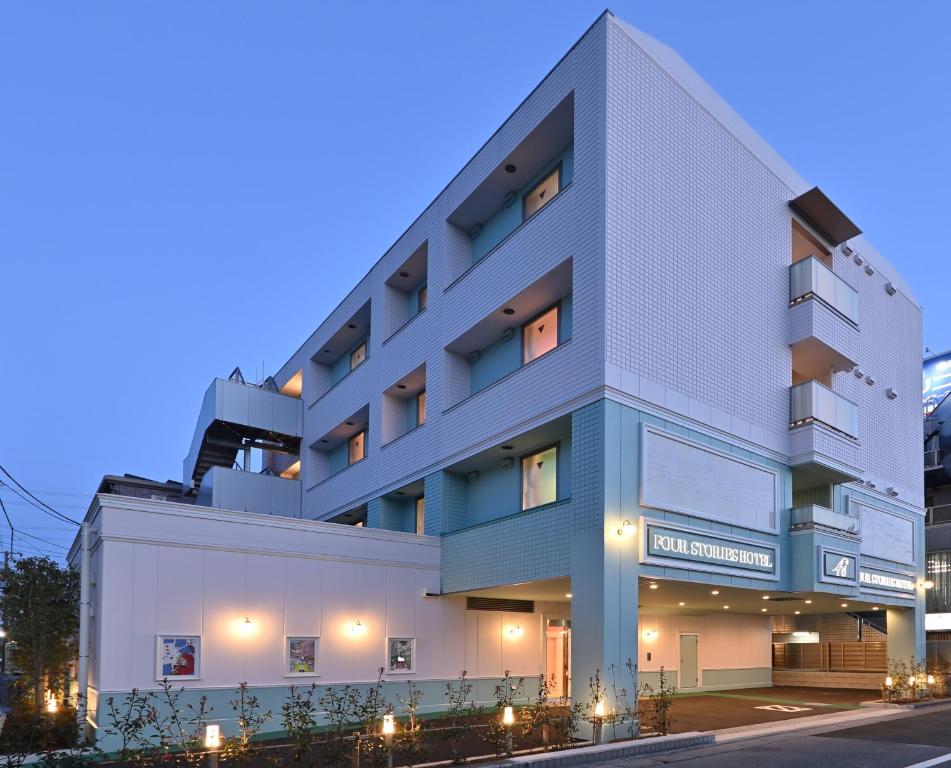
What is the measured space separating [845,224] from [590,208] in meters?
10.2

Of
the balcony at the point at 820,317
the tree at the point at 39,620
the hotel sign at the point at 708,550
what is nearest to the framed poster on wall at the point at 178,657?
the tree at the point at 39,620

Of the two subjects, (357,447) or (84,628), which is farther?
(357,447)

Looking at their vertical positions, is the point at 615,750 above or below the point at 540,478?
below

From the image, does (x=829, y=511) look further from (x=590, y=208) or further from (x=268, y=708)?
(x=268, y=708)

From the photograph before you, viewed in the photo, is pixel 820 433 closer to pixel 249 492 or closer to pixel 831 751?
pixel 831 751

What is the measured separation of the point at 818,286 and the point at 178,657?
58.9ft

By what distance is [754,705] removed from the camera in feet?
77.4

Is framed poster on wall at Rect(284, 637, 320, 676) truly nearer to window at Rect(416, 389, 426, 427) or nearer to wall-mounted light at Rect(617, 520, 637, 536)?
wall-mounted light at Rect(617, 520, 637, 536)

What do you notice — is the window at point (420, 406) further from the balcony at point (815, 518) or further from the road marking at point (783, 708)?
the road marking at point (783, 708)

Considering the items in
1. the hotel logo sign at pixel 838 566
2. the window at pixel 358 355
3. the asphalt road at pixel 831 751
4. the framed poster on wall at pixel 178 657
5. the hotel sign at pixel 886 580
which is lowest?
the asphalt road at pixel 831 751

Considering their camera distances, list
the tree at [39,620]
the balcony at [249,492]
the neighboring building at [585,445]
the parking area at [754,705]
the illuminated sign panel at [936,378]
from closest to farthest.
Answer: the neighboring building at [585,445], the tree at [39,620], the parking area at [754,705], the balcony at [249,492], the illuminated sign panel at [936,378]

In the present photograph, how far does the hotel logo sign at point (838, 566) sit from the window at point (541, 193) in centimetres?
1128

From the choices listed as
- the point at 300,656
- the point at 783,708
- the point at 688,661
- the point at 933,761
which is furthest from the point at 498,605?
the point at 933,761

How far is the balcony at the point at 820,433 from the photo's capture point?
69.4 feet
